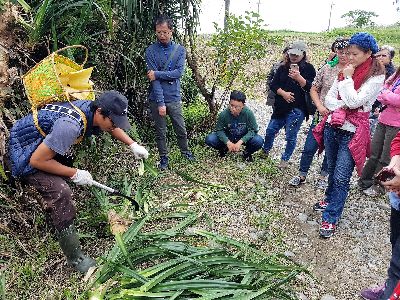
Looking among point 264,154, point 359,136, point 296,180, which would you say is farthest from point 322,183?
point 359,136

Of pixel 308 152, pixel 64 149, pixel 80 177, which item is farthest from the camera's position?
pixel 308 152

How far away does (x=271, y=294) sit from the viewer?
2.53 metres

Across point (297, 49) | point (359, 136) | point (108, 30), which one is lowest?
point (359, 136)

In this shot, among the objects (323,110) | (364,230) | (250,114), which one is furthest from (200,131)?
(364,230)

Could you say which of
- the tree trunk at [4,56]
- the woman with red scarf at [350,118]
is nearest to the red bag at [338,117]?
the woman with red scarf at [350,118]

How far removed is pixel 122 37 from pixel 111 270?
2.91 m

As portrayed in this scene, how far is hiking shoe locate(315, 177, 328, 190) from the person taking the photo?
4.66 metres

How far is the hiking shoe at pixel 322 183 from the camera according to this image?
4.66 meters

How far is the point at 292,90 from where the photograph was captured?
15.6 feet

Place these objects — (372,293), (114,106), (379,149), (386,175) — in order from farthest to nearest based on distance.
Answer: (379,149) → (372,293) → (114,106) → (386,175)

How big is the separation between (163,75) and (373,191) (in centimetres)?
269

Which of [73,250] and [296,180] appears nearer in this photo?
[73,250]

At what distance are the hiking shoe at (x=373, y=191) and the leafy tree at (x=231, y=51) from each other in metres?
2.17

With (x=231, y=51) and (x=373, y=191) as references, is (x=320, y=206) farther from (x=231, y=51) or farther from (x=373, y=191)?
(x=231, y=51)
